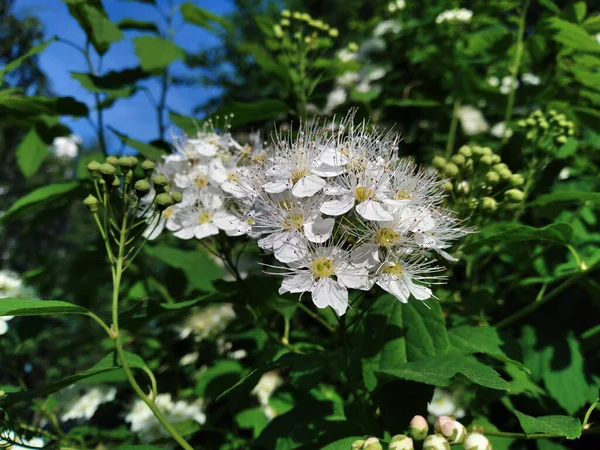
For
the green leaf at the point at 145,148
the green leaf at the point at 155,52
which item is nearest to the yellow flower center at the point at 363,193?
the green leaf at the point at 145,148

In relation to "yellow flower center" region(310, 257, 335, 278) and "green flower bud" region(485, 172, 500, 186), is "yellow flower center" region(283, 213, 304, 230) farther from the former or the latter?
"green flower bud" region(485, 172, 500, 186)

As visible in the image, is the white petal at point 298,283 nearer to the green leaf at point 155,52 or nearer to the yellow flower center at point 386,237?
the yellow flower center at point 386,237

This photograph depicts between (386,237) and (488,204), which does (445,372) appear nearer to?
(386,237)

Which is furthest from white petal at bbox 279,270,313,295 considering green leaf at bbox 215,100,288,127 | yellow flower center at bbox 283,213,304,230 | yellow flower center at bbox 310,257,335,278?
green leaf at bbox 215,100,288,127

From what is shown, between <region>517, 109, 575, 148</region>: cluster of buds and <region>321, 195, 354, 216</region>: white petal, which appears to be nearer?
<region>321, 195, 354, 216</region>: white petal

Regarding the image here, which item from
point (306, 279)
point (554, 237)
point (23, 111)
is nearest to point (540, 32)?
point (554, 237)

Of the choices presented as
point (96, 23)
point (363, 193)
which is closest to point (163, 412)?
point (363, 193)

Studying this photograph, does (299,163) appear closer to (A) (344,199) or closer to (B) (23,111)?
(A) (344,199)
